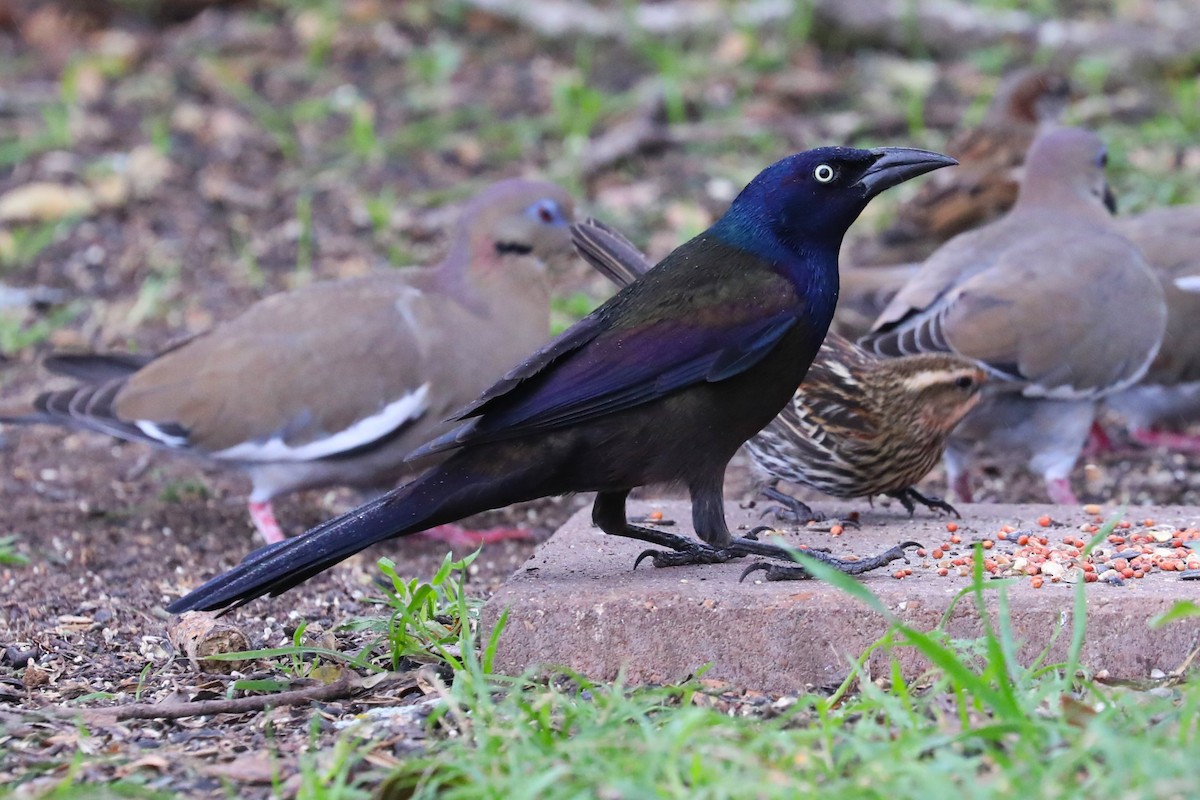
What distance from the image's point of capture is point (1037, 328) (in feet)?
19.1

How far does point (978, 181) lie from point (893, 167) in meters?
3.92

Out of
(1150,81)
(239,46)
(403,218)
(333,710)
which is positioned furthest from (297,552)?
(239,46)

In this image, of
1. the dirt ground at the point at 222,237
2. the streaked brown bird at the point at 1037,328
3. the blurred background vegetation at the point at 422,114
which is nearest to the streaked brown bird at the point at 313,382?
the dirt ground at the point at 222,237

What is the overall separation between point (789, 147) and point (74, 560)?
17.3 feet

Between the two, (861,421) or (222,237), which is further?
(222,237)

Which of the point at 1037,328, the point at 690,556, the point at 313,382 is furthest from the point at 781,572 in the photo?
the point at 313,382

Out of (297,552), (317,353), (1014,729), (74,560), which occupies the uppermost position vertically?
(1014,729)

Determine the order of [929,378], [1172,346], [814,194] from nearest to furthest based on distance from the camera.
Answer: [814,194], [929,378], [1172,346]

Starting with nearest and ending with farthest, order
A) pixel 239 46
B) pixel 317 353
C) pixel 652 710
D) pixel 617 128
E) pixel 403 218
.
Result: pixel 652 710 < pixel 317 353 < pixel 403 218 < pixel 617 128 < pixel 239 46

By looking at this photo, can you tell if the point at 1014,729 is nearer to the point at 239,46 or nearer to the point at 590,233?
the point at 590,233

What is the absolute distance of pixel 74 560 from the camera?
18.0ft

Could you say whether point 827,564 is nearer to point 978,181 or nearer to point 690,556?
point 690,556

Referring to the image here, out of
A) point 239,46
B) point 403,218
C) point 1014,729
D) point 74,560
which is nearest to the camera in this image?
point 1014,729

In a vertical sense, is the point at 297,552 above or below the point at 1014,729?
below
